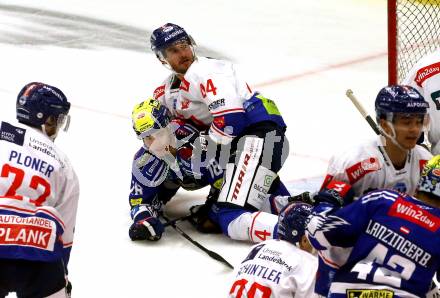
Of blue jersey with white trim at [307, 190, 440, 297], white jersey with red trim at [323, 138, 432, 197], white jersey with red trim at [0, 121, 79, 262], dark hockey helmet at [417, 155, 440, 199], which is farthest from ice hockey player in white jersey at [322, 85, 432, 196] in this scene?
white jersey with red trim at [0, 121, 79, 262]

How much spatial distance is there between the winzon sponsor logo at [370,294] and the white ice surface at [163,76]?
1122 mm

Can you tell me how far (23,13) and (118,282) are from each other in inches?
197

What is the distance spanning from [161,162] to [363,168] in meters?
1.39

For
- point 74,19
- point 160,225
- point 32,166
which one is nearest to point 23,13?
point 74,19

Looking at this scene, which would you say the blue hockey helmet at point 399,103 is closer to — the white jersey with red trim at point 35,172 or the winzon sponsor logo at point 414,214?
the winzon sponsor logo at point 414,214

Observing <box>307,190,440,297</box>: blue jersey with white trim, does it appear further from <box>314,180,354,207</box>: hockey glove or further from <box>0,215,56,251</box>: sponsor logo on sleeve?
<box>0,215,56,251</box>: sponsor logo on sleeve

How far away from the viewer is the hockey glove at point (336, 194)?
3846mm

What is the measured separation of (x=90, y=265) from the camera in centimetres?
464

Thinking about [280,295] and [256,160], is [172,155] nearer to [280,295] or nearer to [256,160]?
[256,160]

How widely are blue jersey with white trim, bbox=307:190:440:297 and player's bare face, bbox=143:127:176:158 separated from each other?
1.83 m

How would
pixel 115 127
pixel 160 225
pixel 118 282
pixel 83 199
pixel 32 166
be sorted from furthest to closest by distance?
pixel 115 127 < pixel 83 199 < pixel 160 225 < pixel 118 282 < pixel 32 166

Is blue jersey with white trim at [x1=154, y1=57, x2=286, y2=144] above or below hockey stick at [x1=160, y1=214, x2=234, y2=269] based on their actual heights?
above

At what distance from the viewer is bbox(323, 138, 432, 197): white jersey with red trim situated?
400 centimetres

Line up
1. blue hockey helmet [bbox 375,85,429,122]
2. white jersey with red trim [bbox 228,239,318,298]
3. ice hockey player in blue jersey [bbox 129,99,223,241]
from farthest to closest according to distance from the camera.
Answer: ice hockey player in blue jersey [bbox 129,99,223,241]
blue hockey helmet [bbox 375,85,429,122]
white jersey with red trim [bbox 228,239,318,298]
